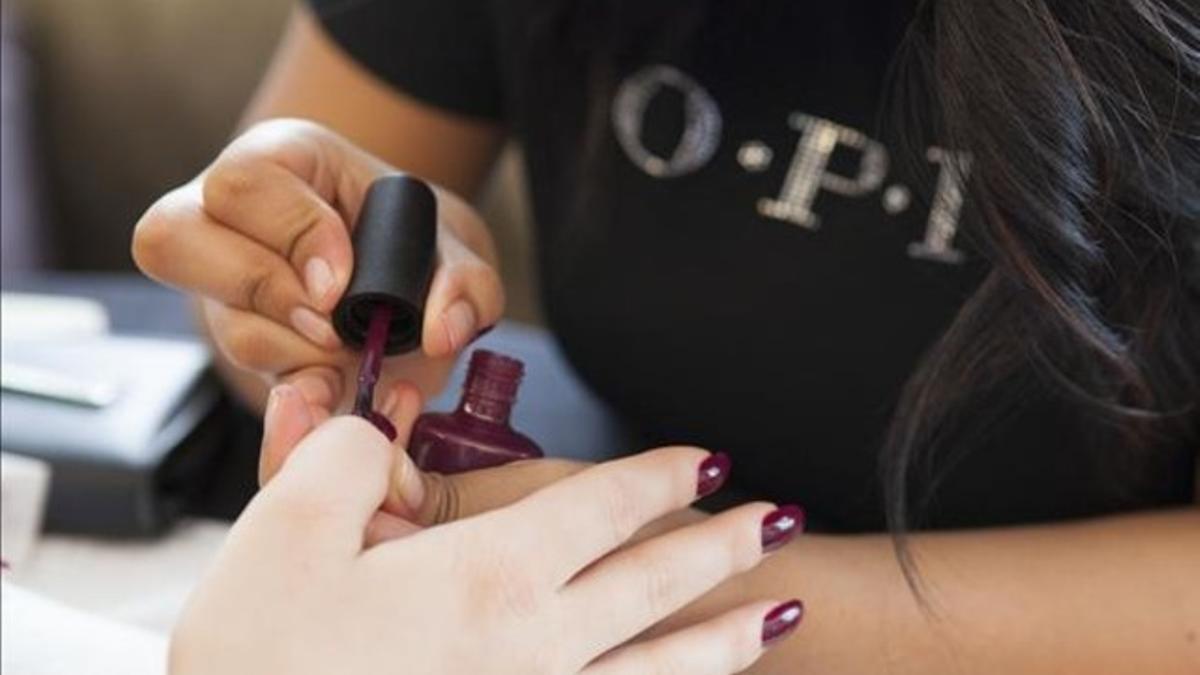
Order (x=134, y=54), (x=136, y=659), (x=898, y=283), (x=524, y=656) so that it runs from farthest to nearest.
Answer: (x=134, y=54), (x=898, y=283), (x=136, y=659), (x=524, y=656)

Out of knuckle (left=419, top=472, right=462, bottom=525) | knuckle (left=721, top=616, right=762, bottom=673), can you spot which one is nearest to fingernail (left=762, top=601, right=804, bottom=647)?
knuckle (left=721, top=616, right=762, bottom=673)

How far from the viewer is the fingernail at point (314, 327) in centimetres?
54

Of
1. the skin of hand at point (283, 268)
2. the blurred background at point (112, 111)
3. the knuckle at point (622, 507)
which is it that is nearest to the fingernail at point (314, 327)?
the skin of hand at point (283, 268)

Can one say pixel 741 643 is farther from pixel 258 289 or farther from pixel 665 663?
pixel 258 289

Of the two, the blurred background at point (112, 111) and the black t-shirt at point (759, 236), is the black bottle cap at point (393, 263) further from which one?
the blurred background at point (112, 111)

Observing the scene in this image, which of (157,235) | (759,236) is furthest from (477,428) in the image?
(759,236)

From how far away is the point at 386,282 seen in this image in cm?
52

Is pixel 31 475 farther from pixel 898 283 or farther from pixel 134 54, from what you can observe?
pixel 134 54

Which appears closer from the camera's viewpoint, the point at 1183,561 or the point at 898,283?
the point at 1183,561

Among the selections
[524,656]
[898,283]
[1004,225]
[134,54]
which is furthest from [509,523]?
[134,54]

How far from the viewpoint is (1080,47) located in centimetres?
54

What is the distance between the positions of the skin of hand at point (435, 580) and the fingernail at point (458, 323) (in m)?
0.05

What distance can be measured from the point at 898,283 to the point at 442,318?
0.89ft

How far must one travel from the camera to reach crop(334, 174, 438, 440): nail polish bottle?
52 centimetres
